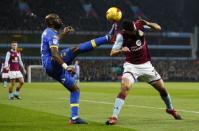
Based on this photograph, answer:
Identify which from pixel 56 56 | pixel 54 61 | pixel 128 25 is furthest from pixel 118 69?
pixel 56 56

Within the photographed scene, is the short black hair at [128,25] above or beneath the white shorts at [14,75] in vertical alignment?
above

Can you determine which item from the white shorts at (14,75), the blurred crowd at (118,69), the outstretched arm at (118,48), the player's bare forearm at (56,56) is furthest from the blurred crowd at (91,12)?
the player's bare forearm at (56,56)

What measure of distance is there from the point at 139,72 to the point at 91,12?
53.2 meters

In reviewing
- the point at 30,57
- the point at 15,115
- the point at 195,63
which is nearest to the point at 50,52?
the point at 15,115

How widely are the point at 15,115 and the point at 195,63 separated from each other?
51.0m

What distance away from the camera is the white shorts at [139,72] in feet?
44.0

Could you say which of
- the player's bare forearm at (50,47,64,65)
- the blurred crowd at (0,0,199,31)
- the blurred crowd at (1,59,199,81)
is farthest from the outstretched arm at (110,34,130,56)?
the blurred crowd at (0,0,199,31)

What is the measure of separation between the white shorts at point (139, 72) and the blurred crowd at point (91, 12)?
46805mm

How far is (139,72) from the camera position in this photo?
1357 cm

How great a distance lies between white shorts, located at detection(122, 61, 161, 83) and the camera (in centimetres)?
1341

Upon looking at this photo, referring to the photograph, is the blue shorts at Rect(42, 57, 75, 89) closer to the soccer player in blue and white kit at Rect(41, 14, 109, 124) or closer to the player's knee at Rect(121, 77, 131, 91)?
the soccer player in blue and white kit at Rect(41, 14, 109, 124)

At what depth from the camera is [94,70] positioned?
6175 centimetres

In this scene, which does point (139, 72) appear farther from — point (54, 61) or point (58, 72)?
point (54, 61)

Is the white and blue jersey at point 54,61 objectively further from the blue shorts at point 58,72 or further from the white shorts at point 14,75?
the white shorts at point 14,75
